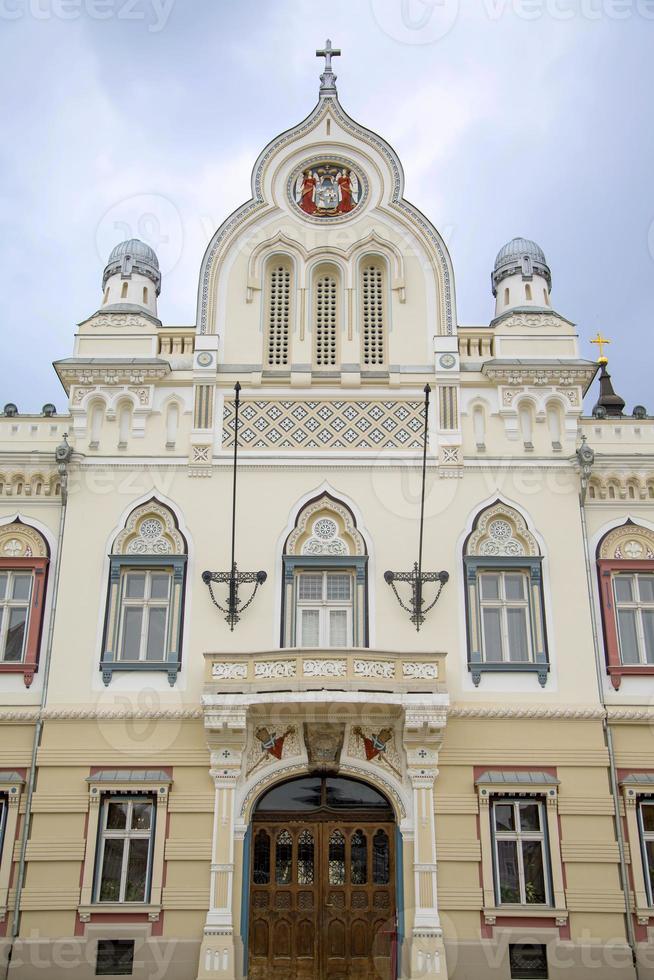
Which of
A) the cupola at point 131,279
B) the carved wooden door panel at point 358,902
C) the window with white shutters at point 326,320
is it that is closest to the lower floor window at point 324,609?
the carved wooden door panel at point 358,902

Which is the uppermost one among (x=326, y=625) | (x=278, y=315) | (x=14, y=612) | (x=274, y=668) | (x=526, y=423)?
(x=278, y=315)

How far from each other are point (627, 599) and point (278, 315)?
988cm

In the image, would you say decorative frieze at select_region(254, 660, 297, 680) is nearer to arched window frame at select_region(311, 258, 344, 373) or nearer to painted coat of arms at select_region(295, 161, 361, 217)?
arched window frame at select_region(311, 258, 344, 373)

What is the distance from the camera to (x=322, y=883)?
1922 cm

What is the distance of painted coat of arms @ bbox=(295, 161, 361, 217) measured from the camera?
24484 millimetres

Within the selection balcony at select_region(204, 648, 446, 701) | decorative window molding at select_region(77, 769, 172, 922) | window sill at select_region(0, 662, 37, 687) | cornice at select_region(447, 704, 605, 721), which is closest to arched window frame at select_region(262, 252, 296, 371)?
balcony at select_region(204, 648, 446, 701)

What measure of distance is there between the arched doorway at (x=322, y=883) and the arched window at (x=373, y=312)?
9222 millimetres

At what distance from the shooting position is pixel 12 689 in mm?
20375

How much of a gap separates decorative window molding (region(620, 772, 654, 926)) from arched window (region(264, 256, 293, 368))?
447 inches

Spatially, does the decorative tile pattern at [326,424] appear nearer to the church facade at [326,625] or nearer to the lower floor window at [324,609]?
the church facade at [326,625]

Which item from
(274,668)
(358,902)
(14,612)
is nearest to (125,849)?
(274,668)

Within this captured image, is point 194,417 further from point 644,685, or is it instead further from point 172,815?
point 644,685

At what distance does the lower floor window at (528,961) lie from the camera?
1838 cm

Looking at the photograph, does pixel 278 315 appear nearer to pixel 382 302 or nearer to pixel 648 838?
pixel 382 302
